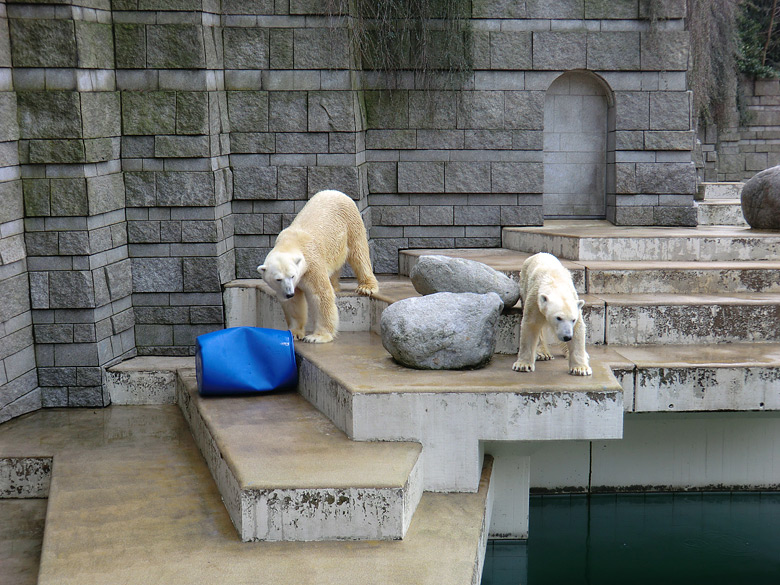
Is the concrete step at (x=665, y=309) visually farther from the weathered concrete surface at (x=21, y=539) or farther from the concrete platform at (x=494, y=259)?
the weathered concrete surface at (x=21, y=539)

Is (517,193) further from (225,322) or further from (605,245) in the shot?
(225,322)

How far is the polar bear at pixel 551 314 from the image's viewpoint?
175 inches

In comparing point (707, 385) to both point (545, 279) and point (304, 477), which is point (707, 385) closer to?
point (545, 279)

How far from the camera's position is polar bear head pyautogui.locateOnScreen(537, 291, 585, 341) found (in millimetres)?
4406

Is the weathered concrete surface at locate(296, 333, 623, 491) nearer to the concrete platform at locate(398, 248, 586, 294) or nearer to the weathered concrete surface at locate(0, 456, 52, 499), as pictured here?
the concrete platform at locate(398, 248, 586, 294)

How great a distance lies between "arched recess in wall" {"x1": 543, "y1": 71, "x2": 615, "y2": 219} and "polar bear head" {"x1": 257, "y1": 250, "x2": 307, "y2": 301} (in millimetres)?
3796

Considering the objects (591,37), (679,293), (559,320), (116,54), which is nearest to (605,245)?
(679,293)

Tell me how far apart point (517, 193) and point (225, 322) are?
2898mm

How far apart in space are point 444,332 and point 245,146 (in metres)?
2.84

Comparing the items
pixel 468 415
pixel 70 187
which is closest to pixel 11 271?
pixel 70 187

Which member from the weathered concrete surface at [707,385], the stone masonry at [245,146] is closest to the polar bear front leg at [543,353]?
the weathered concrete surface at [707,385]

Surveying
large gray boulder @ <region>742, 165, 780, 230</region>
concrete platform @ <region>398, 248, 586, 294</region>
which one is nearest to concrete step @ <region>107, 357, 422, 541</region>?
concrete platform @ <region>398, 248, 586, 294</region>

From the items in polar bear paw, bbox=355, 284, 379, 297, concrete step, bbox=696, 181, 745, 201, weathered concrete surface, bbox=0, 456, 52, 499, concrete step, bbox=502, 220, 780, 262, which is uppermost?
concrete step, bbox=696, 181, 745, 201

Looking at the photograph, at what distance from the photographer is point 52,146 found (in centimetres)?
569
